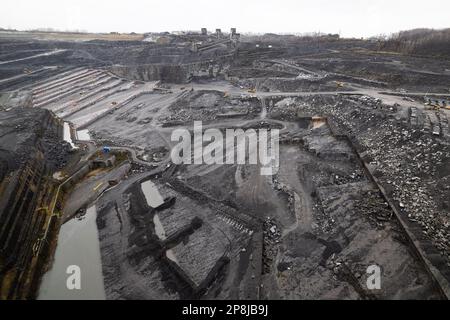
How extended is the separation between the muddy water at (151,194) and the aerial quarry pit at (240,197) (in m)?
0.16

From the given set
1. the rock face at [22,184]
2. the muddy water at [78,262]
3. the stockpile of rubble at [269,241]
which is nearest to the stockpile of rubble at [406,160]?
the stockpile of rubble at [269,241]

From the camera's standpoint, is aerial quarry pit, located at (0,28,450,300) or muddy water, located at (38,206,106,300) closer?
aerial quarry pit, located at (0,28,450,300)

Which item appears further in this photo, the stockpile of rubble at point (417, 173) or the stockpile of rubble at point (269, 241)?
the stockpile of rubble at point (417, 173)

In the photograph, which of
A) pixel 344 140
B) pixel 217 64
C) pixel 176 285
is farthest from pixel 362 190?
pixel 217 64

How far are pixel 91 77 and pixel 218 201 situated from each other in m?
46.3

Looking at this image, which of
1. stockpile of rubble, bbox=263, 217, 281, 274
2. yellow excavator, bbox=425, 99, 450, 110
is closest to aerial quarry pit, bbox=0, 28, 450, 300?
stockpile of rubble, bbox=263, 217, 281, 274

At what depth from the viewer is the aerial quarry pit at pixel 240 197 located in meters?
14.7

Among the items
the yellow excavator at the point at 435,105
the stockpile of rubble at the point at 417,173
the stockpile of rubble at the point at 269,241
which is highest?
the yellow excavator at the point at 435,105

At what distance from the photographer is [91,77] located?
54406 mm

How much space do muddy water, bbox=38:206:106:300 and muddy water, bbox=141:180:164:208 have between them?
3.90 m

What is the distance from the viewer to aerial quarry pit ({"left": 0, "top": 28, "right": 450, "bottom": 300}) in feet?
48.3

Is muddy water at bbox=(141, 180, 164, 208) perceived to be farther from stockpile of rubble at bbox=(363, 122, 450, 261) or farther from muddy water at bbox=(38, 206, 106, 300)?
stockpile of rubble at bbox=(363, 122, 450, 261)

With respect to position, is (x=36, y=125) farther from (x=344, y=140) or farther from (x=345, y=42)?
(x=345, y=42)

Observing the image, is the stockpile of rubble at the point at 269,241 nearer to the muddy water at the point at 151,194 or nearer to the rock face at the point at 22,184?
the muddy water at the point at 151,194
